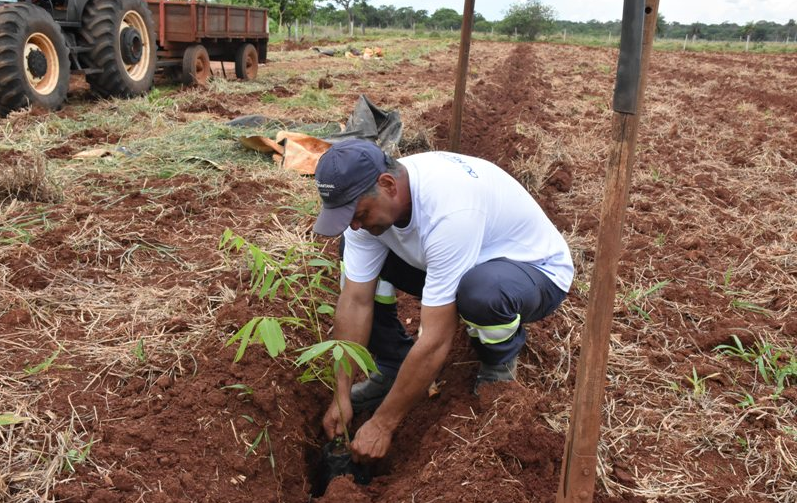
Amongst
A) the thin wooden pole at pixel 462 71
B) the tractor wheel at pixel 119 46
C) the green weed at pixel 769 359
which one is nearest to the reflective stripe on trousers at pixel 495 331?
the green weed at pixel 769 359

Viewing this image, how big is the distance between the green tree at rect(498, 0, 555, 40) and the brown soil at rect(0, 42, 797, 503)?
1920 inches

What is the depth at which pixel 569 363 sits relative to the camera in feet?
9.70

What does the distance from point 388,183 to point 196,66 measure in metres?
9.39

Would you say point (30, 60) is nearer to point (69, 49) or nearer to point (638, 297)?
point (69, 49)

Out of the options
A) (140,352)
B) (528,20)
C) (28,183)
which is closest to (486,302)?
(140,352)

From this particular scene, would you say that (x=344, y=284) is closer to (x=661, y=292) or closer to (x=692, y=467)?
(x=692, y=467)

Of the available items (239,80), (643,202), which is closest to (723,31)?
(239,80)

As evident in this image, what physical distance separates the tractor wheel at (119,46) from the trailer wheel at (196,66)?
90cm

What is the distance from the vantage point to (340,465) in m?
2.60

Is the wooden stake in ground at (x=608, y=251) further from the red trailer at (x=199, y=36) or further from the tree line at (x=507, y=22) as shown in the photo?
the tree line at (x=507, y=22)

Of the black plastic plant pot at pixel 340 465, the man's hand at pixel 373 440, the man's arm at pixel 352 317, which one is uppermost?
the man's arm at pixel 352 317

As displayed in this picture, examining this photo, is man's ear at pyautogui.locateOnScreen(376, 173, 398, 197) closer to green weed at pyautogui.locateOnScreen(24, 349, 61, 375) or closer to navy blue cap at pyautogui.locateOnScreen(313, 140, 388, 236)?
navy blue cap at pyautogui.locateOnScreen(313, 140, 388, 236)

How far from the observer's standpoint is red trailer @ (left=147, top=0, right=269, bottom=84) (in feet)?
33.2

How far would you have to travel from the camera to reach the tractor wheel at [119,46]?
26.5ft
